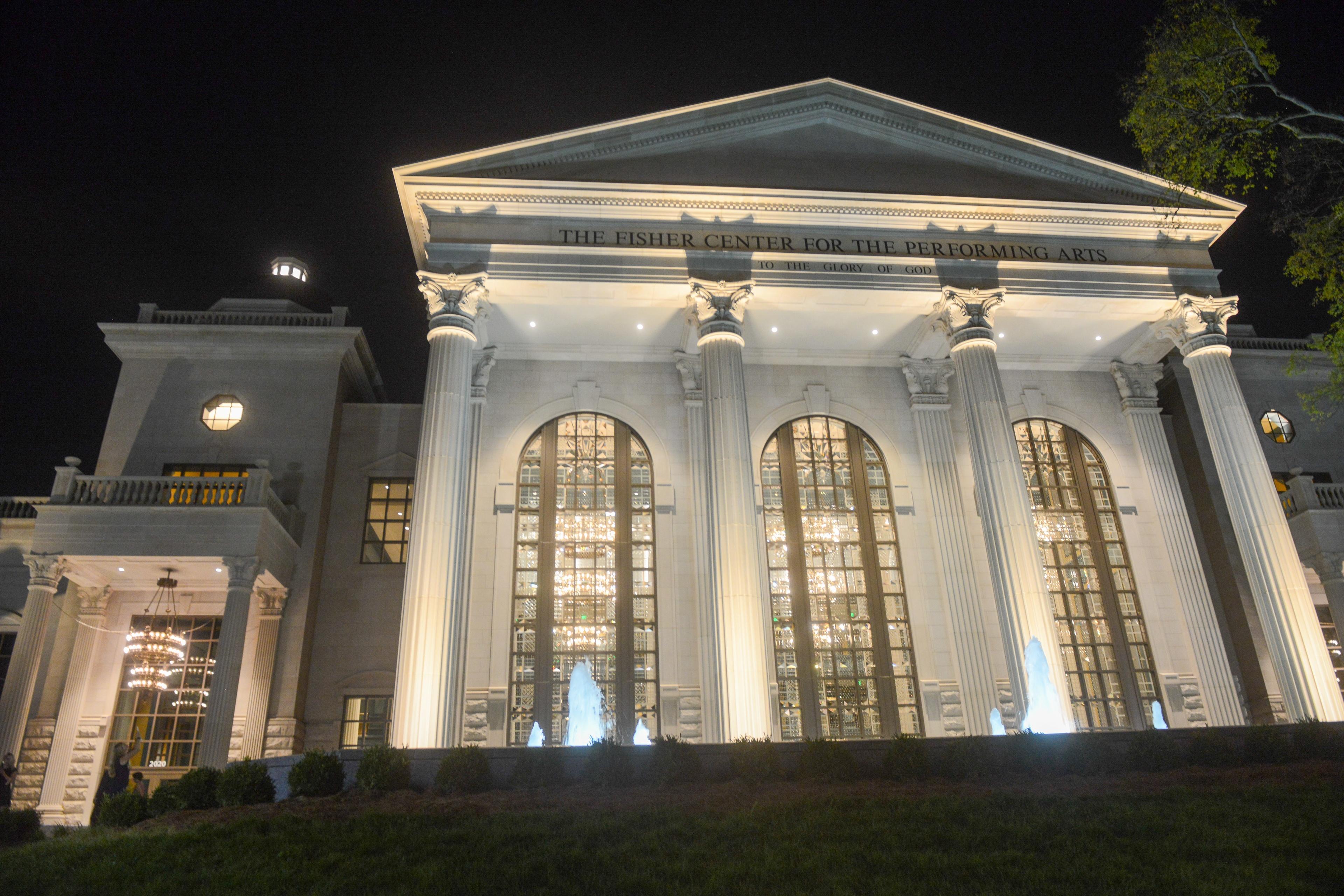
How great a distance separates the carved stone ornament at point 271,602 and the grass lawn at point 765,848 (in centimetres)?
1240

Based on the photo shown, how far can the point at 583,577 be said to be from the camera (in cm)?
2652

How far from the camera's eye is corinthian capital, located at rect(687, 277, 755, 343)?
23.6m

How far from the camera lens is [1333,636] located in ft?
90.8

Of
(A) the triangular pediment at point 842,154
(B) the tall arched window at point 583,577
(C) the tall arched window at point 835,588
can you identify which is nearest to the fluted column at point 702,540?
(B) the tall arched window at point 583,577

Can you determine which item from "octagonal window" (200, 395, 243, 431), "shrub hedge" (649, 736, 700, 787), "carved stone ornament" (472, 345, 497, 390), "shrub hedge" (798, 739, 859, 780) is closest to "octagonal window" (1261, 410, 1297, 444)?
"shrub hedge" (798, 739, 859, 780)

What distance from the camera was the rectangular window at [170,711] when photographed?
24.5 meters

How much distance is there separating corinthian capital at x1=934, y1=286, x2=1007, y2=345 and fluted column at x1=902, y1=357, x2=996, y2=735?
4.37 m

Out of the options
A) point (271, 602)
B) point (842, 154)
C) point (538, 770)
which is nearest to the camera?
point (538, 770)

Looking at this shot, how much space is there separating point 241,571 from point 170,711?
5437 mm

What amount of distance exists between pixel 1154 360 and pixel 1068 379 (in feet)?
8.68

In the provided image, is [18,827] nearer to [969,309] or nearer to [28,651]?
[28,651]

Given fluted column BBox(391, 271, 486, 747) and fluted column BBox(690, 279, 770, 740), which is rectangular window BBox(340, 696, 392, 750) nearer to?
fluted column BBox(391, 271, 486, 747)

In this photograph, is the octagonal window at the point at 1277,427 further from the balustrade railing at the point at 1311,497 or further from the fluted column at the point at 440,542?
the fluted column at the point at 440,542

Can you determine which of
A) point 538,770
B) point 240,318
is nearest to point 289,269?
point 240,318
